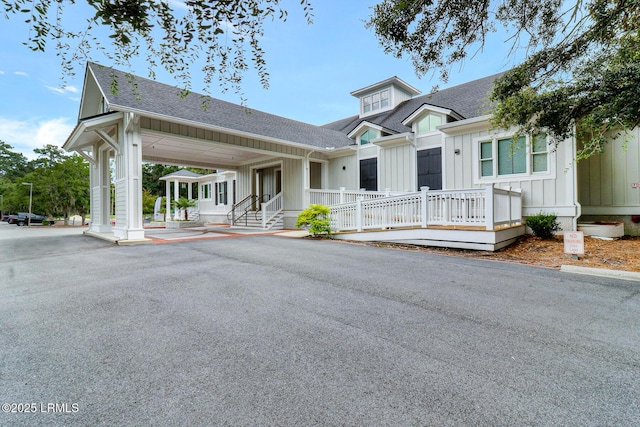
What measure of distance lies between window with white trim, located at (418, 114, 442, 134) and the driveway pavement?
304 inches

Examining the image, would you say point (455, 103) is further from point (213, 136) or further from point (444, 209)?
point (213, 136)

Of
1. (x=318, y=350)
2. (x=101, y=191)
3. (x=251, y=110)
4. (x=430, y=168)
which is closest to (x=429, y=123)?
(x=430, y=168)

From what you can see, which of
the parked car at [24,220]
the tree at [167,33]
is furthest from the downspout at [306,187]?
the parked car at [24,220]

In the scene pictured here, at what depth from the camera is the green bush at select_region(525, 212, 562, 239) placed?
26.8ft

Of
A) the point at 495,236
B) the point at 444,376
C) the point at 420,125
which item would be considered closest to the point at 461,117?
the point at 420,125

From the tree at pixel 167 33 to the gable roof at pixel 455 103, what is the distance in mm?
8238

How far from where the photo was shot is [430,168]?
11195 millimetres

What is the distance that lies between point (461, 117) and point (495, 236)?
5493 millimetres

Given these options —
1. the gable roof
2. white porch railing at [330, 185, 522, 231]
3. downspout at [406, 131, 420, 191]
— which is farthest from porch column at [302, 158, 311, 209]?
downspout at [406, 131, 420, 191]

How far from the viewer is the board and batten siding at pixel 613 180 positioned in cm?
858

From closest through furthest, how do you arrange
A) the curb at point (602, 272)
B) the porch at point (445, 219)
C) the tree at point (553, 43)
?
1. the curb at point (602, 272)
2. the tree at point (553, 43)
3. the porch at point (445, 219)

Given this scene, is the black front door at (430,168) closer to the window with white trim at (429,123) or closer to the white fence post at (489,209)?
the window with white trim at (429,123)

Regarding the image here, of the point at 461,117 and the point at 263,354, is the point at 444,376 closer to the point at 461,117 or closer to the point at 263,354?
the point at 263,354

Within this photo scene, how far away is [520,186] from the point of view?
9.27 meters
